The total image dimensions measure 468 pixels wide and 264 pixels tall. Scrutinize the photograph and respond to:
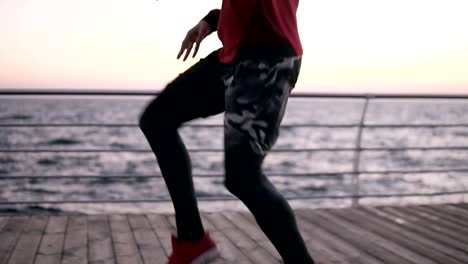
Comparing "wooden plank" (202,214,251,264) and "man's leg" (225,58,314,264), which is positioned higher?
"man's leg" (225,58,314,264)

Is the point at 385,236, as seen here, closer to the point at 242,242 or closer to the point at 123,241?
the point at 242,242

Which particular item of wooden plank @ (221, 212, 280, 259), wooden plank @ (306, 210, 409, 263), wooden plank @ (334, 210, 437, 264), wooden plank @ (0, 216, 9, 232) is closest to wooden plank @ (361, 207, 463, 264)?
wooden plank @ (334, 210, 437, 264)

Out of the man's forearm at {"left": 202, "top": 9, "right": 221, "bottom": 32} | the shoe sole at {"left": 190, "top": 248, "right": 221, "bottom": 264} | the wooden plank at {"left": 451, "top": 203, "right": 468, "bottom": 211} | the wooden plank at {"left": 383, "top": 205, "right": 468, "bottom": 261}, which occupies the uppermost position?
the man's forearm at {"left": 202, "top": 9, "right": 221, "bottom": 32}

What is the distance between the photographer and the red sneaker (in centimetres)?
155

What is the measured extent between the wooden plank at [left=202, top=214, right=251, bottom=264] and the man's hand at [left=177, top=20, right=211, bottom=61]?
3.56 ft

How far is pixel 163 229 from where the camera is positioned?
2.86 m

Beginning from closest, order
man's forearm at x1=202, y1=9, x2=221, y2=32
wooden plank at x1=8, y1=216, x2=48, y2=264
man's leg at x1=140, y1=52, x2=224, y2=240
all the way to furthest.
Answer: man's leg at x1=140, y1=52, x2=224, y2=240 < man's forearm at x1=202, y1=9, x2=221, y2=32 < wooden plank at x1=8, y1=216, x2=48, y2=264

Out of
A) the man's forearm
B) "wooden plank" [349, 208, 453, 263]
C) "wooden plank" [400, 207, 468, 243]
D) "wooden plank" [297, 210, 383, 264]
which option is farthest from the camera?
"wooden plank" [400, 207, 468, 243]

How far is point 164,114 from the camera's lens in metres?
1.49

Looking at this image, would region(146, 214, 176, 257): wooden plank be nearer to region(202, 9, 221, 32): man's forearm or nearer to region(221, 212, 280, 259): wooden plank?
region(221, 212, 280, 259): wooden plank

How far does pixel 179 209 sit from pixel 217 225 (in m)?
1.49

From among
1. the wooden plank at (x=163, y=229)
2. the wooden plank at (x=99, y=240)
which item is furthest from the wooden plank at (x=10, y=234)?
the wooden plank at (x=163, y=229)

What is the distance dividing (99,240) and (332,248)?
1.18 metres

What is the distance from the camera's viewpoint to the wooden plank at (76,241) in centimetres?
223
